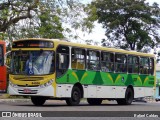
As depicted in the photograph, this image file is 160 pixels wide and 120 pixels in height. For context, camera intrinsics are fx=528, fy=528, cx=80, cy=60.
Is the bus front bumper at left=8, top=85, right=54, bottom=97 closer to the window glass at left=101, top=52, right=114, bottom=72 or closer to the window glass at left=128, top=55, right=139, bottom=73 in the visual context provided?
the window glass at left=101, top=52, right=114, bottom=72

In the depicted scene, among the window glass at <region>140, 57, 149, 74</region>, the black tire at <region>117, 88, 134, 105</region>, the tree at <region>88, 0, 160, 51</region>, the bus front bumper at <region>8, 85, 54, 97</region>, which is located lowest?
the black tire at <region>117, 88, 134, 105</region>

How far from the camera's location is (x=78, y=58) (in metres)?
24.6

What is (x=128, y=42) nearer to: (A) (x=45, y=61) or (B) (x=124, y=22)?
(B) (x=124, y=22)

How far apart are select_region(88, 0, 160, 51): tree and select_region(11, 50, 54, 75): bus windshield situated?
131 feet

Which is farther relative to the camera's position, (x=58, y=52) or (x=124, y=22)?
(x=124, y=22)

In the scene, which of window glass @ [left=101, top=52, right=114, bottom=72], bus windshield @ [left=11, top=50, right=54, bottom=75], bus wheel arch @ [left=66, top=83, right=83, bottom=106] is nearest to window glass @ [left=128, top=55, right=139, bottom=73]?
window glass @ [left=101, top=52, right=114, bottom=72]

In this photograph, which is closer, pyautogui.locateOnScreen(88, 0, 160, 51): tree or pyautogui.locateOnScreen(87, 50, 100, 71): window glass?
pyautogui.locateOnScreen(87, 50, 100, 71): window glass

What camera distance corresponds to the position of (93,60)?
2580 cm

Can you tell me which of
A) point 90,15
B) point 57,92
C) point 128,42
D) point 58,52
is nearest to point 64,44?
point 58,52

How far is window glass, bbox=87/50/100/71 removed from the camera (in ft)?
83.4

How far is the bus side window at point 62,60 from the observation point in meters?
23.0

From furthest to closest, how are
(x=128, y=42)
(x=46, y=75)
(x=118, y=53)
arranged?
1. (x=128, y=42)
2. (x=118, y=53)
3. (x=46, y=75)

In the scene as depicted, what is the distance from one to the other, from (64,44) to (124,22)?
40.7 meters

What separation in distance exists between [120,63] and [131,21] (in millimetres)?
35882
